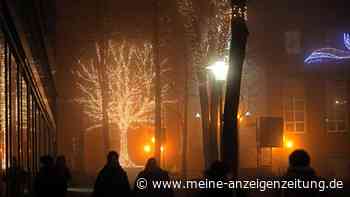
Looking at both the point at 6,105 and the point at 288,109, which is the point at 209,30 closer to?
the point at 288,109

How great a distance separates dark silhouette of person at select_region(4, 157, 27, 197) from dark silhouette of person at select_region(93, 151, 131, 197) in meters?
1.28

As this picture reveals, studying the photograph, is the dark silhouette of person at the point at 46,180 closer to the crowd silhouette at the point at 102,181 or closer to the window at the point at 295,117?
the crowd silhouette at the point at 102,181

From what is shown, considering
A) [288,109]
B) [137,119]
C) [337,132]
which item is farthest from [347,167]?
[137,119]

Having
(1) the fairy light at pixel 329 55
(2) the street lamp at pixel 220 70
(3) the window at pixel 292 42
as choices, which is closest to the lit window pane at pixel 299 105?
(1) the fairy light at pixel 329 55

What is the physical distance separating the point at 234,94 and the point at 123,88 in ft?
104

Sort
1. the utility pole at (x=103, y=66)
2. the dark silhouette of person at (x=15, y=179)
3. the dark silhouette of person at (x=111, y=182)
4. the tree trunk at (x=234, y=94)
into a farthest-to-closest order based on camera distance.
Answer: the utility pole at (x=103, y=66) < the tree trunk at (x=234, y=94) < the dark silhouette of person at (x=111, y=182) < the dark silhouette of person at (x=15, y=179)

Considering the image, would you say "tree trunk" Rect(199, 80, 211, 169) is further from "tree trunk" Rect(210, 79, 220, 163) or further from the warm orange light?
the warm orange light

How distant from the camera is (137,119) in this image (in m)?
45.4

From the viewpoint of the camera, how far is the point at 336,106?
4600 centimetres

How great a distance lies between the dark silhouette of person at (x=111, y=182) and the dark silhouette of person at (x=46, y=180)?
806 millimetres

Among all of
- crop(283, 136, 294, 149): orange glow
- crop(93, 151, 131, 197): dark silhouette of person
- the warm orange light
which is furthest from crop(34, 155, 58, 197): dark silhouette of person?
crop(283, 136, 294, 149): orange glow

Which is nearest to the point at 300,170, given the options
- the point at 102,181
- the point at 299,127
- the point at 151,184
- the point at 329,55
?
the point at 102,181

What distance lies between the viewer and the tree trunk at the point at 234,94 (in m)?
13.9

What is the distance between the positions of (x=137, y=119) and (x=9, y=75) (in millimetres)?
35303
